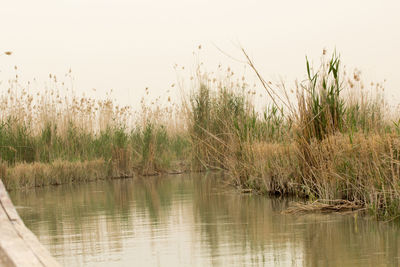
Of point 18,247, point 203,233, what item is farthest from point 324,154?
point 18,247

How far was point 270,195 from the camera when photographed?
7.07 m

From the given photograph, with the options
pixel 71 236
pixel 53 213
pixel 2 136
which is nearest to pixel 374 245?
pixel 71 236

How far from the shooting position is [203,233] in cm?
451

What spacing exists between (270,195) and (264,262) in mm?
3715

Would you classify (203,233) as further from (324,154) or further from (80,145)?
(80,145)

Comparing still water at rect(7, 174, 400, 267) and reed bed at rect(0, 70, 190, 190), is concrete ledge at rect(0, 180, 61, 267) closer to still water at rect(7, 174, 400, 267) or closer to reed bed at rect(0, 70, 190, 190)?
still water at rect(7, 174, 400, 267)

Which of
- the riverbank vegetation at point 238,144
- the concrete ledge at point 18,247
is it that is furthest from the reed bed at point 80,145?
the concrete ledge at point 18,247

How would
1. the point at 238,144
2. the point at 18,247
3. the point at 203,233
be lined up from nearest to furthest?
the point at 18,247
the point at 203,233
the point at 238,144

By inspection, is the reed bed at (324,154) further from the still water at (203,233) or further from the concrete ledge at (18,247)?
the concrete ledge at (18,247)

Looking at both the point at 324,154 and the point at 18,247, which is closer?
the point at 18,247

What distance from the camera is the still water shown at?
11.6ft

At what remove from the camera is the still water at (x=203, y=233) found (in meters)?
3.55

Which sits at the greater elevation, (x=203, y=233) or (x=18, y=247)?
(x=18, y=247)

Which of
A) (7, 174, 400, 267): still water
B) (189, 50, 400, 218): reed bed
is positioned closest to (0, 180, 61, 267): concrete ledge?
(7, 174, 400, 267): still water
